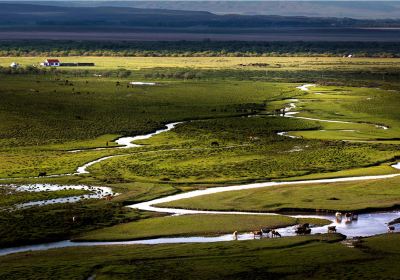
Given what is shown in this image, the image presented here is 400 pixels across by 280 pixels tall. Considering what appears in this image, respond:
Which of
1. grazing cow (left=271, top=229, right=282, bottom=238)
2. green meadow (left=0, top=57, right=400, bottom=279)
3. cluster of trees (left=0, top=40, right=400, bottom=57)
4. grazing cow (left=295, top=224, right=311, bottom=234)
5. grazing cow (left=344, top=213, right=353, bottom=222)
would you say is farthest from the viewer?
cluster of trees (left=0, top=40, right=400, bottom=57)

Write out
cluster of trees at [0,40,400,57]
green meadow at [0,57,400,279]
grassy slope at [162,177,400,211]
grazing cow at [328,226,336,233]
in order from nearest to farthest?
green meadow at [0,57,400,279], grazing cow at [328,226,336,233], grassy slope at [162,177,400,211], cluster of trees at [0,40,400,57]

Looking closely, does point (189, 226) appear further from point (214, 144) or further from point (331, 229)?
point (214, 144)

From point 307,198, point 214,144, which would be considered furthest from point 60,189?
point 214,144

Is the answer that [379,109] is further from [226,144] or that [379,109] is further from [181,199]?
[181,199]

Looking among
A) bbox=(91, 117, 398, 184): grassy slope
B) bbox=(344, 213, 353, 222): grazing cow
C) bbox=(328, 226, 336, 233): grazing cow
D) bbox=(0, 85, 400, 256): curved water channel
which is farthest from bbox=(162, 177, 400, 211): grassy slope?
bbox=(328, 226, 336, 233): grazing cow

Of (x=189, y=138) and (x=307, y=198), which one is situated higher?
(x=307, y=198)

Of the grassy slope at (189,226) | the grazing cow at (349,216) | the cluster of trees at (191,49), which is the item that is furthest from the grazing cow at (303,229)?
the cluster of trees at (191,49)

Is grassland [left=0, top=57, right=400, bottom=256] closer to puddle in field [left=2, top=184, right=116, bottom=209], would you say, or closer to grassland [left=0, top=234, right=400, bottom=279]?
puddle in field [left=2, top=184, right=116, bottom=209]

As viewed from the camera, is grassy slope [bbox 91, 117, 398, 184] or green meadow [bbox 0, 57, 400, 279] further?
grassy slope [bbox 91, 117, 398, 184]
